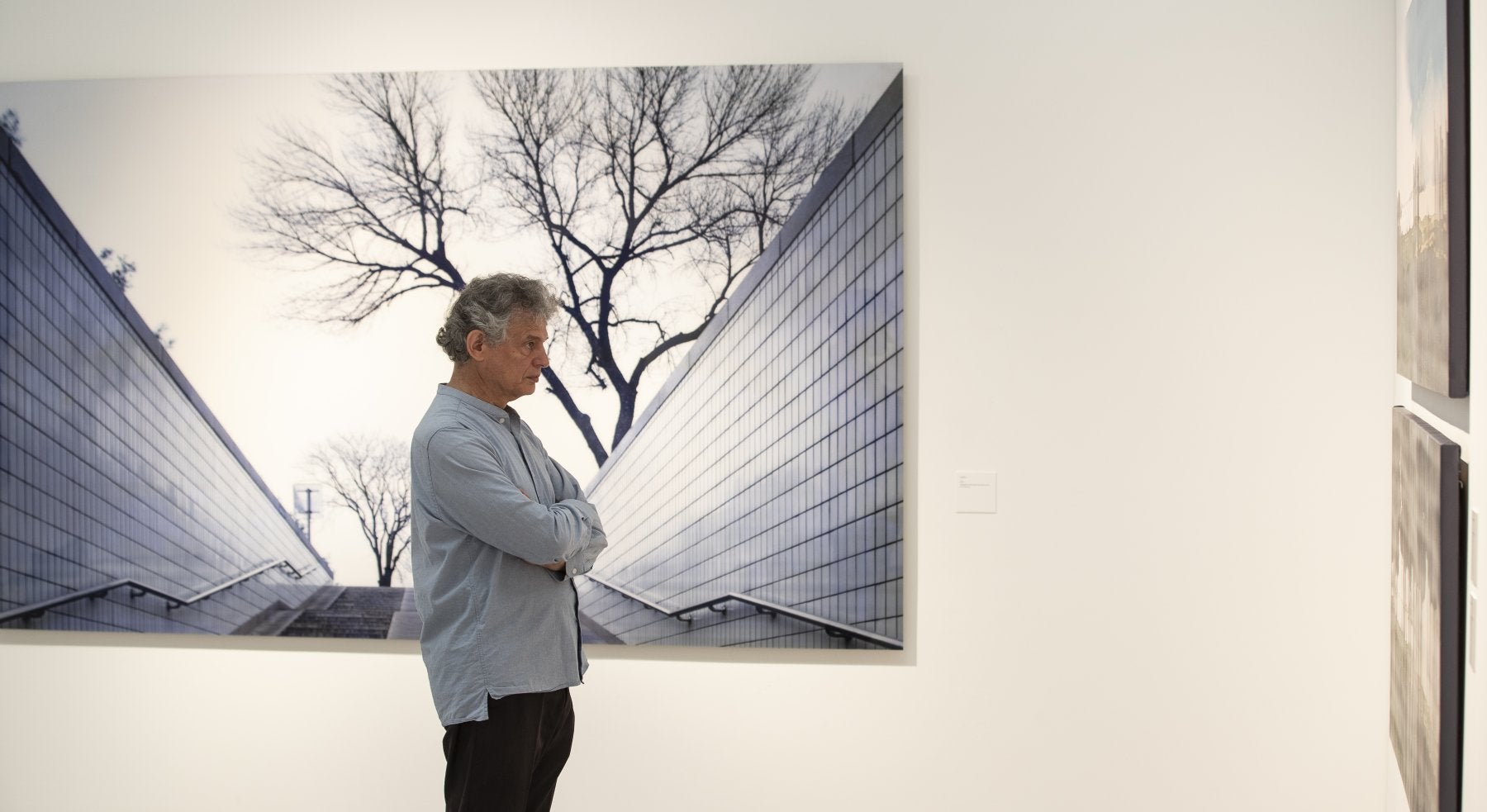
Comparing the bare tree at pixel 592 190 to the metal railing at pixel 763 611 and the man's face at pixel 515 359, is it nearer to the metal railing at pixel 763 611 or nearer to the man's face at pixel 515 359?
the metal railing at pixel 763 611

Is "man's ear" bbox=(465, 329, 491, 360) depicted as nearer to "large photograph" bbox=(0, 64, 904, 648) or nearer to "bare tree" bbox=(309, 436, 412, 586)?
"large photograph" bbox=(0, 64, 904, 648)

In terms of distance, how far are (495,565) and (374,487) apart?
1.06m

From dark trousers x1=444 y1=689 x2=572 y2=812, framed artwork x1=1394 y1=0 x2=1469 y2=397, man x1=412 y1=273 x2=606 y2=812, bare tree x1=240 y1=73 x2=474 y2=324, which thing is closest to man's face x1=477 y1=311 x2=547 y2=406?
man x1=412 y1=273 x2=606 y2=812

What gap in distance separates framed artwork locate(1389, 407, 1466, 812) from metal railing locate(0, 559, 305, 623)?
2654mm

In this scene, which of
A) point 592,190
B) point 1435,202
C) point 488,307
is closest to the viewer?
point 1435,202

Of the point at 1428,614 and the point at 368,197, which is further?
the point at 368,197

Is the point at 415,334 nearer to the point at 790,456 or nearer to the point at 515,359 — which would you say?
the point at 515,359

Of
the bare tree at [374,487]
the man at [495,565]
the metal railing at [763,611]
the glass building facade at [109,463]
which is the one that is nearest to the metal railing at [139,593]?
the glass building facade at [109,463]

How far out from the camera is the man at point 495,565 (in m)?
1.96

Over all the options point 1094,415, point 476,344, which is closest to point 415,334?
point 476,344

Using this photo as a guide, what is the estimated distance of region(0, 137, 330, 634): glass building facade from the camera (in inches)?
116

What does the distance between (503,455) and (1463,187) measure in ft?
5.46

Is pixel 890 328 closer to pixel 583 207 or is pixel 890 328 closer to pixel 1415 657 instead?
pixel 583 207

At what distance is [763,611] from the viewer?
2811 mm
